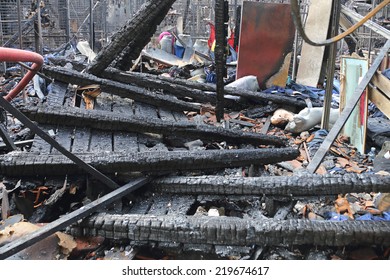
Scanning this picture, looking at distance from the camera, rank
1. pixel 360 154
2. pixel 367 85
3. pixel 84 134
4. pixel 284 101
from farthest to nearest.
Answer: pixel 284 101, pixel 360 154, pixel 367 85, pixel 84 134

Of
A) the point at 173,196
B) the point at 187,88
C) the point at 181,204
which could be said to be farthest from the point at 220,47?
the point at 181,204

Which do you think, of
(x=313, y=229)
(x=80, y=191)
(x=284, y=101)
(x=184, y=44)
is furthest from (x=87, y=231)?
(x=184, y=44)

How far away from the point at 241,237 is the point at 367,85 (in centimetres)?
315

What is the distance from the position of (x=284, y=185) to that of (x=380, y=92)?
8.52 feet

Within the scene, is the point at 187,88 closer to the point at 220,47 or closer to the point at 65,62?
the point at 220,47

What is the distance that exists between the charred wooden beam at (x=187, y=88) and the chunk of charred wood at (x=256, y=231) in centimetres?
447

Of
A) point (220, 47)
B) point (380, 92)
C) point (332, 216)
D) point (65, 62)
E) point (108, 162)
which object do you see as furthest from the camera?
point (65, 62)

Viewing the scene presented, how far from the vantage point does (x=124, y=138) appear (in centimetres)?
423

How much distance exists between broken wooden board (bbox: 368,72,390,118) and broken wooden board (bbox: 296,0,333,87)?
4.03m

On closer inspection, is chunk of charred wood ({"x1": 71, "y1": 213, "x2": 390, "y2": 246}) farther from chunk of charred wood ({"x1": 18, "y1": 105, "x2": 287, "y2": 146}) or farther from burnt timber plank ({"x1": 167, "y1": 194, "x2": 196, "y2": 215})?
chunk of charred wood ({"x1": 18, "y1": 105, "x2": 287, "y2": 146})

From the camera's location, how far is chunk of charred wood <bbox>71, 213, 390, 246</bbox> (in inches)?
101

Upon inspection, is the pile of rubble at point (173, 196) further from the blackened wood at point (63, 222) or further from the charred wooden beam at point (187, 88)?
the charred wooden beam at point (187, 88)

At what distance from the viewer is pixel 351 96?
5047 millimetres

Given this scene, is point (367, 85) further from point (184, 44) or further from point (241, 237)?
point (184, 44)
